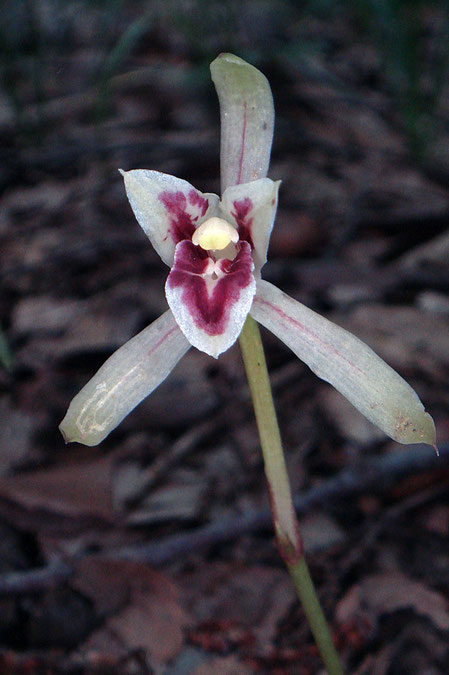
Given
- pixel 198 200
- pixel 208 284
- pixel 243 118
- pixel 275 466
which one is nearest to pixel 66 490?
pixel 275 466

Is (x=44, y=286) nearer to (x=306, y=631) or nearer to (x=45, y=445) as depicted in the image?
(x=45, y=445)

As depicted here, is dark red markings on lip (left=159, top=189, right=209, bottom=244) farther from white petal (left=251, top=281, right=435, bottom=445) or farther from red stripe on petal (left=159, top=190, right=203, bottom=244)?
white petal (left=251, top=281, right=435, bottom=445)

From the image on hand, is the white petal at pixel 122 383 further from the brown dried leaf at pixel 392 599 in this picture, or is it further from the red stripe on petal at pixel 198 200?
the brown dried leaf at pixel 392 599

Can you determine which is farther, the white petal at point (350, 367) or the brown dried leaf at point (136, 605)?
the brown dried leaf at point (136, 605)

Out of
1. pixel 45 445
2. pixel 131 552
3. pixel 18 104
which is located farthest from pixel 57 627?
pixel 18 104

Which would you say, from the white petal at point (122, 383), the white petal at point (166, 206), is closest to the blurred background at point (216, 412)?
the white petal at point (122, 383)

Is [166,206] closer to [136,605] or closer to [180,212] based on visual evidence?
[180,212]

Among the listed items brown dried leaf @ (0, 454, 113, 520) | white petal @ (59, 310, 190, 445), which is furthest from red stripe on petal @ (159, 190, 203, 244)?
brown dried leaf @ (0, 454, 113, 520)
